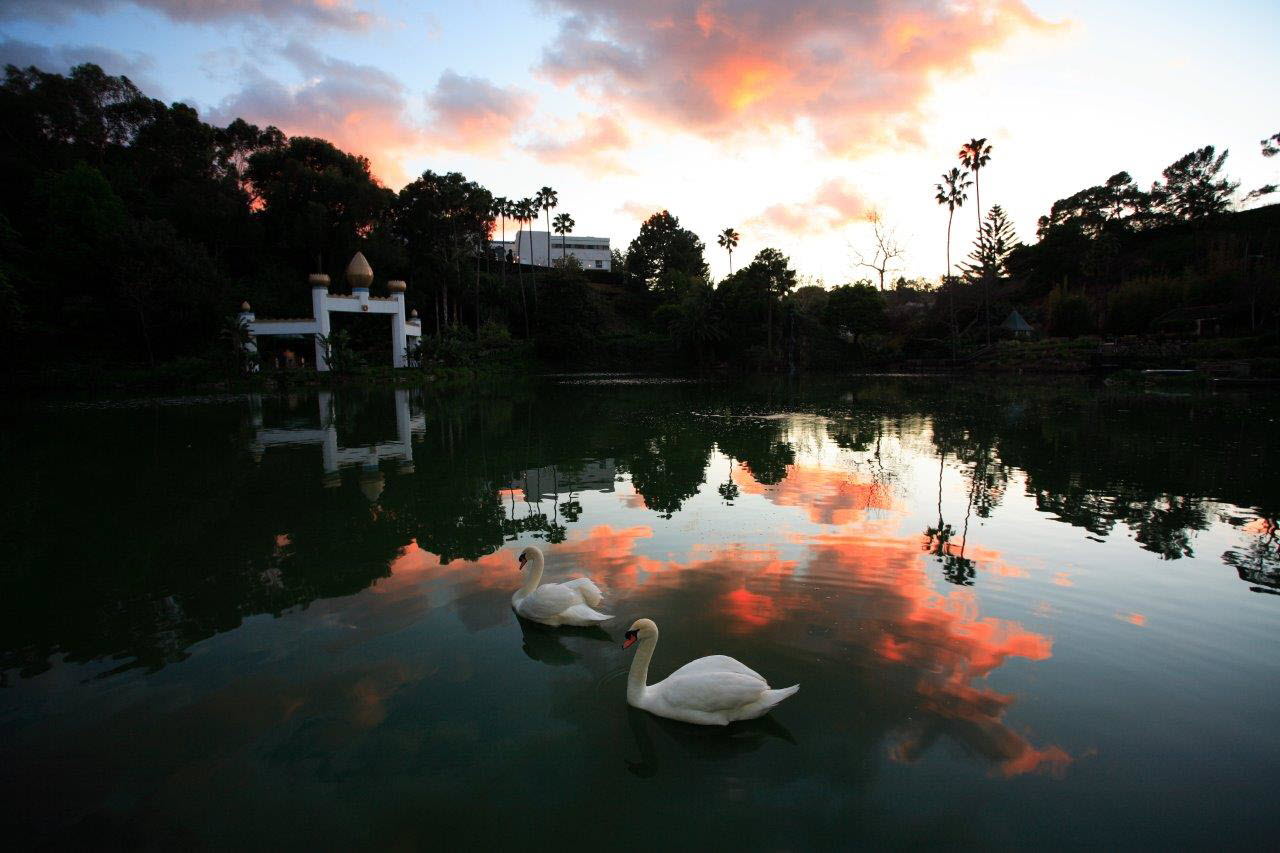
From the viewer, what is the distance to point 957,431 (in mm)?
16203

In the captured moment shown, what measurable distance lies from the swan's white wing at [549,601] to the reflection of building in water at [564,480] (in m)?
4.22

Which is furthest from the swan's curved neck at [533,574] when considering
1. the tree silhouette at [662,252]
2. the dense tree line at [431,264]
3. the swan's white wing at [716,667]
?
the tree silhouette at [662,252]

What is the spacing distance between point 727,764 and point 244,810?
2.56 metres

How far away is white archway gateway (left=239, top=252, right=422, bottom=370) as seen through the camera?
35.1 meters

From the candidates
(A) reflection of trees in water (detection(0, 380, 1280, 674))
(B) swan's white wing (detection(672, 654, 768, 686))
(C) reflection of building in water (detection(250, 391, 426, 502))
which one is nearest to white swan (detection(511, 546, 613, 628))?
(B) swan's white wing (detection(672, 654, 768, 686))

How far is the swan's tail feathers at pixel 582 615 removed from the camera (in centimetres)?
511

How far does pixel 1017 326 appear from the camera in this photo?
46438mm

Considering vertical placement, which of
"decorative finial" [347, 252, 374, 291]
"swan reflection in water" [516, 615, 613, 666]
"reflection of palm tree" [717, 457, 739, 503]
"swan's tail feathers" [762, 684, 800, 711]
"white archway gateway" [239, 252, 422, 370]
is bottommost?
"swan reflection in water" [516, 615, 613, 666]

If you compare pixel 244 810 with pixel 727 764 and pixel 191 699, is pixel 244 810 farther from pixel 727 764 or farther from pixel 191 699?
pixel 727 764

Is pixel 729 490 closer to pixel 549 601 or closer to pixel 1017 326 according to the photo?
pixel 549 601

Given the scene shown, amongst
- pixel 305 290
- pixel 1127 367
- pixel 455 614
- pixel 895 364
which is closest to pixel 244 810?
pixel 455 614

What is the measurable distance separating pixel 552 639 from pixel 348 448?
36.1ft

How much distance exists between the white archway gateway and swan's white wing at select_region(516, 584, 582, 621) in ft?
111

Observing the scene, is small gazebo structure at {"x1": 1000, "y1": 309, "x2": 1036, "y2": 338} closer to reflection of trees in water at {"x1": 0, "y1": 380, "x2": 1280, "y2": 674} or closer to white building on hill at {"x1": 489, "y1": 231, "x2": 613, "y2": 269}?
reflection of trees in water at {"x1": 0, "y1": 380, "x2": 1280, "y2": 674}
